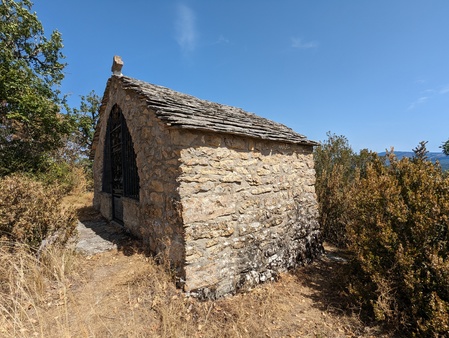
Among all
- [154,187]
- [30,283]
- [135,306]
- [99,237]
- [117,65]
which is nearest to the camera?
[135,306]

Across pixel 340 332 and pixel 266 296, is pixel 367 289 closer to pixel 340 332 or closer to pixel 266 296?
pixel 340 332

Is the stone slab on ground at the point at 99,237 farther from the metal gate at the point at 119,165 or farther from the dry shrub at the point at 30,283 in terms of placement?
the dry shrub at the point at 30,283

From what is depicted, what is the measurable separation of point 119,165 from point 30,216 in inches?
112

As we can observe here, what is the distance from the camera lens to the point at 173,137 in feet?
13.4

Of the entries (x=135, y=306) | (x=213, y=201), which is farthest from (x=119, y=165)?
(x=135, y=306)

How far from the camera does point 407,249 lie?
3854 mm

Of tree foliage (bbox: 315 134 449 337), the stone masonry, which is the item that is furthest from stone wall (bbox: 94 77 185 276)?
tree foliage (bbox: 315 134 449 337)

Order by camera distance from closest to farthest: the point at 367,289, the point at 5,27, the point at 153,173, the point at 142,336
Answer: the point at 142,336 → the point at 367,289 → the point at 153,173 → the point at 5,27

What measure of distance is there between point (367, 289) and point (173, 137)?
456 centimetres

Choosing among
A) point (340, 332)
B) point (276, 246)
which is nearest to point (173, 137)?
point (276, 246)

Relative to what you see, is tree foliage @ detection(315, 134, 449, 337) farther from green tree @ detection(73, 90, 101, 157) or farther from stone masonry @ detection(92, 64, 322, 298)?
green tree @ detection(73, 90, 101, 157)

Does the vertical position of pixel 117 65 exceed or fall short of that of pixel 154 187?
it exceeds it

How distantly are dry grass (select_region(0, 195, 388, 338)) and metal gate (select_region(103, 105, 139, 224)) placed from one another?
212 centimetres

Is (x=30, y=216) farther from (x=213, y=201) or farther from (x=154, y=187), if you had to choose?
(x=213, y=201)
